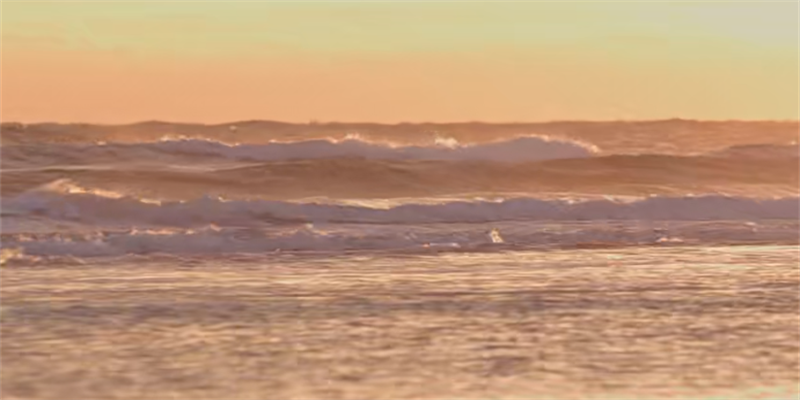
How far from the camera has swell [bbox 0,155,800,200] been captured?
70.8 feet

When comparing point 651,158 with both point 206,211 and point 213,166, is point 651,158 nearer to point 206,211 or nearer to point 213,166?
point 213,166

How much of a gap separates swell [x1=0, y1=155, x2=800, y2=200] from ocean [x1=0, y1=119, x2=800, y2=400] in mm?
174

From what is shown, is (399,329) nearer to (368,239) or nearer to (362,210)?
(368,239)

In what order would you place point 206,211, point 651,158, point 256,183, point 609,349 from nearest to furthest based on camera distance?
point 609,349, point 206,211, point 256,183, point 651,158

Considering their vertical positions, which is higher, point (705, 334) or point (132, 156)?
point (132, 156)

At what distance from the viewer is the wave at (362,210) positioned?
625 inches

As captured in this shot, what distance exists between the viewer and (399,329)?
24.4ft

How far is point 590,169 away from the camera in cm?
2638

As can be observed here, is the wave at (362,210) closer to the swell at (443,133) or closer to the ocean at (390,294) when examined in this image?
the ocean at (390,294)

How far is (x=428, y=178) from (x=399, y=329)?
1641 centimetres

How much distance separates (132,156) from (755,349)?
1978 cm

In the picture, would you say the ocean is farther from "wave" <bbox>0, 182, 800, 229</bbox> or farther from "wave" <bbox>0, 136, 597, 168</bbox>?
"wave" <bbox>0, 136, 597, 168</bbox>

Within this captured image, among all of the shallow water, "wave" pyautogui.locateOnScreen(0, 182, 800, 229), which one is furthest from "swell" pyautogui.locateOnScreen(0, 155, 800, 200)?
the shallow water

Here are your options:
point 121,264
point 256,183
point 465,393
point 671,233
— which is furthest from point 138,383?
point 256,183
